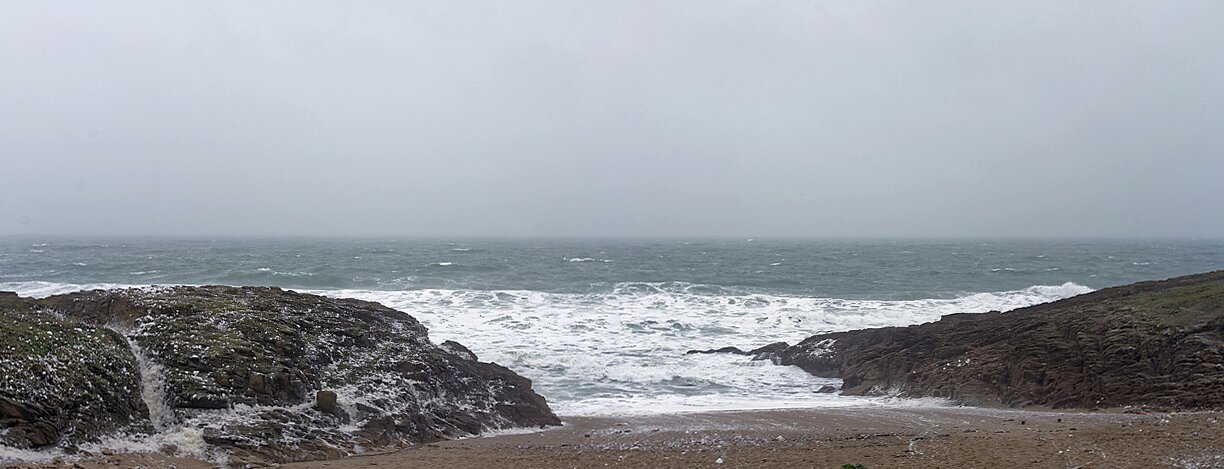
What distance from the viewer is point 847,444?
916 centimetres

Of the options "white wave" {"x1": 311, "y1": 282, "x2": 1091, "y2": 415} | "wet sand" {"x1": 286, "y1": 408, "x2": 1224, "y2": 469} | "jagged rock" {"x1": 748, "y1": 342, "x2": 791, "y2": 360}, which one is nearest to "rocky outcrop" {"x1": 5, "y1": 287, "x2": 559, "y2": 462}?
"wet sand" {"x1": 286, "y1": 408, "x2": 1224, "y2": 469}

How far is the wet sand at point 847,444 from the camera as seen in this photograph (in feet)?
24.8

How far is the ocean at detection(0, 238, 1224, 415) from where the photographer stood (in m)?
16.5

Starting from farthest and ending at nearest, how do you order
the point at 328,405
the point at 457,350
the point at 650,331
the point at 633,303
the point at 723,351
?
the point at 633,303
the point at 650,331
the point at 723,351
the point at 457,350
the point at 328,405

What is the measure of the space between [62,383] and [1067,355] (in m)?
16.2

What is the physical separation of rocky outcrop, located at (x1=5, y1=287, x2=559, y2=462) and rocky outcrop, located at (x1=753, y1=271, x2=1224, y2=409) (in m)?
8.15

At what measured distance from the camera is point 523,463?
862cm

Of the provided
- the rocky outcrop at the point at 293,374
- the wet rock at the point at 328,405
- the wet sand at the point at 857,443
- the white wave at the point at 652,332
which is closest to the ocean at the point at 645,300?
the white wave at the point at 652,332

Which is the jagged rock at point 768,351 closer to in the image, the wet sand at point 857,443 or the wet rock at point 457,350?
the wet sand at point 857,443

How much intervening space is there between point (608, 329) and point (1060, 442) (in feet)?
52.3

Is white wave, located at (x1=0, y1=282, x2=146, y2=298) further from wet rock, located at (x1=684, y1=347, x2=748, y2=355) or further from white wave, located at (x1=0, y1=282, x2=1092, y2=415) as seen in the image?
wet rock, located at (x1=684, y1=347, x2=748, y2=355)

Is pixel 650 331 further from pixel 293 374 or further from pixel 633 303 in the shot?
pixel 293 374

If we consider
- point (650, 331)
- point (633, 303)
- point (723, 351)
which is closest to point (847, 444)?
point (723, 351)

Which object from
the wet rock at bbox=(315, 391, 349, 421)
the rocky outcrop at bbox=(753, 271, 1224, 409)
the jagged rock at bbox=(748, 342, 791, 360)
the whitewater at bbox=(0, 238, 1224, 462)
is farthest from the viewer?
the jagged rock at bbox=(748, 342, 791, 360)
